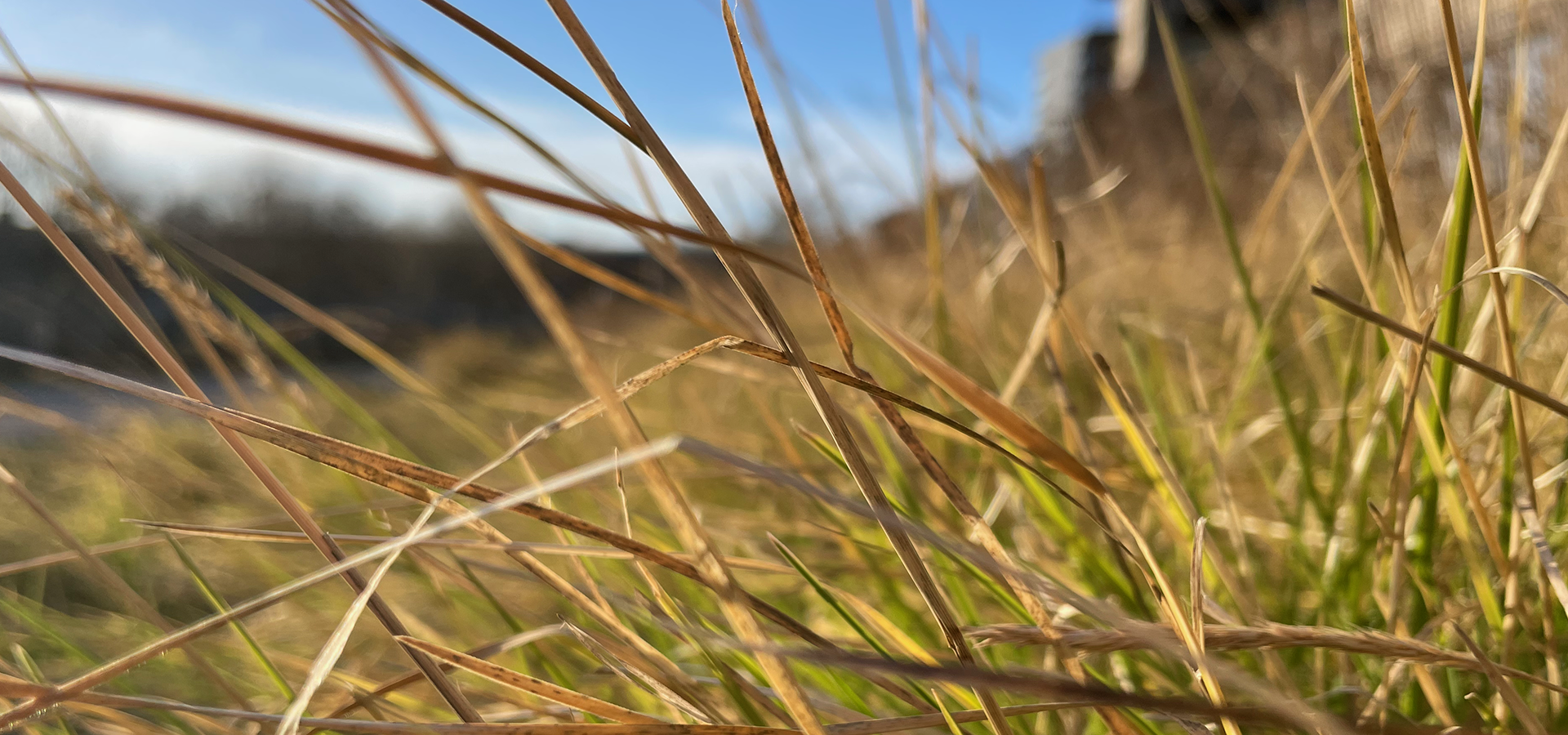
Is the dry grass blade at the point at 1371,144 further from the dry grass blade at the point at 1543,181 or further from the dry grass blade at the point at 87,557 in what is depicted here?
the dry grass blade at the point at 87,557

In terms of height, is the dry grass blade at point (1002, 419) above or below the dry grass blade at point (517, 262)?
below

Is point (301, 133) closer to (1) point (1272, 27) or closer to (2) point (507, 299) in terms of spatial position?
(1) point (1272, 27)

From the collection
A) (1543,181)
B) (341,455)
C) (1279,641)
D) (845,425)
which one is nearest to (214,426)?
(341,455)

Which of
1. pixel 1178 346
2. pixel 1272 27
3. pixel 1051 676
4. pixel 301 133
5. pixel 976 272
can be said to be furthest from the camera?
pixel 1272 27

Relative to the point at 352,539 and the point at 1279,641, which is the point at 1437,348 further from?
the point at 352,539

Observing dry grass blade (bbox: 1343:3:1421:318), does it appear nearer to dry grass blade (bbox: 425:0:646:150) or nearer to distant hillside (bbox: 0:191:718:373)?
dry grass blade (bbox: 425:0:646:150)

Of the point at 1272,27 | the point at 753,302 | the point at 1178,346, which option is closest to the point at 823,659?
the point at 753,302

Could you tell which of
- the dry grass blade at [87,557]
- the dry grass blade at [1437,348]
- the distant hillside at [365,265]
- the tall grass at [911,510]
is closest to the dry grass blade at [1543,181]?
the tall grass at [911,510]

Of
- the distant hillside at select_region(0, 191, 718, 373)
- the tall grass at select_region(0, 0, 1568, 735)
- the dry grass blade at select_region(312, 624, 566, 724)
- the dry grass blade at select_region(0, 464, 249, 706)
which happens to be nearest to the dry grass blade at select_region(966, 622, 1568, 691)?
the tall grass at select_region(0, 0, 1568, 735)
